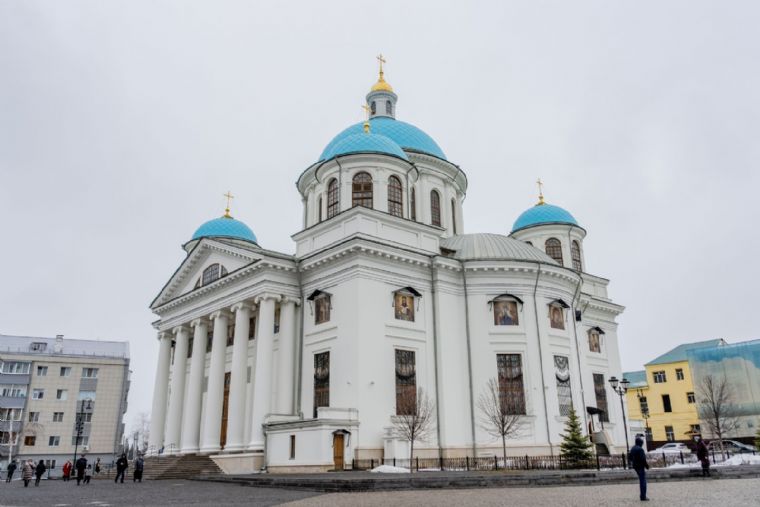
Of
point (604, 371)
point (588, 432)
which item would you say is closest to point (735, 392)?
point (604, 371)

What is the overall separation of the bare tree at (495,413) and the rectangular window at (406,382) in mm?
3241

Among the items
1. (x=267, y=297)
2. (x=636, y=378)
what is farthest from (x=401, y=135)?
(x=636, y=378)

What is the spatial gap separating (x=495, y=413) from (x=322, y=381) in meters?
7.51

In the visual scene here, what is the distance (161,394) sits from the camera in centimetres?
3491

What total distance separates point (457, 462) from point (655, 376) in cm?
4174

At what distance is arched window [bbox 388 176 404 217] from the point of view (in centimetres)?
2981

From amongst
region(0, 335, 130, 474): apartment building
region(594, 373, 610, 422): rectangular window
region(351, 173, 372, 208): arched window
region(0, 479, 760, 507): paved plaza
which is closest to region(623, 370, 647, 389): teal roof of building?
region(594, 373, 610, 422): rectangular window

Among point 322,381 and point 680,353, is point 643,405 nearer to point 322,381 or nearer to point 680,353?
point 680,353

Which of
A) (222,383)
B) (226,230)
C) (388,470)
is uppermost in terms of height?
(226,230)

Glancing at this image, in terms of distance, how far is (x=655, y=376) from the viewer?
192 ft

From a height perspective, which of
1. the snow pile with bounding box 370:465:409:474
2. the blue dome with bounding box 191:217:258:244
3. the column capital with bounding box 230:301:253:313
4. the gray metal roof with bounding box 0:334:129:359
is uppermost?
the blue dome with bounding box 191:217:258:244

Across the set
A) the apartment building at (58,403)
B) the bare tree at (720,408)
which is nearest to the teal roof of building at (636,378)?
the bare tree at (720,408)

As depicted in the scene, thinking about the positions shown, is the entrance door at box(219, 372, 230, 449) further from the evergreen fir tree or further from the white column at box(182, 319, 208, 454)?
the evergreen fir tree

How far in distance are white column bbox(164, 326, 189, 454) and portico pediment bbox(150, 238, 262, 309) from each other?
228 cm
